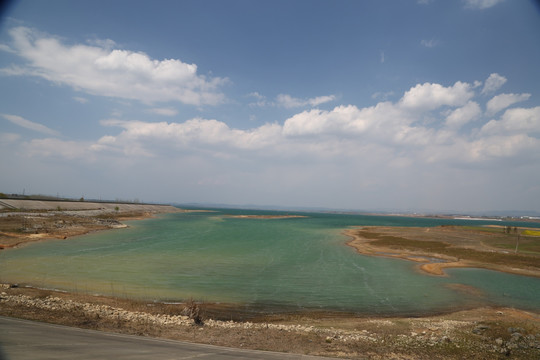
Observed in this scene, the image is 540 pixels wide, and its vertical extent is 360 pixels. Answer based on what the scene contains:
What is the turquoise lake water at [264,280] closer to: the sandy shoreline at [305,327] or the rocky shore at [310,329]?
the sandy shoreline at [305,327]

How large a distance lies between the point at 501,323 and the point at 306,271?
1636 cm

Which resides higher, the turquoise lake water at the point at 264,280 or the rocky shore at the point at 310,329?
the rocky shore at the point at 310,329

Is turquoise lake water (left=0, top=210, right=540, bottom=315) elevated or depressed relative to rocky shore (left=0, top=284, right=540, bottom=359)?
depressed

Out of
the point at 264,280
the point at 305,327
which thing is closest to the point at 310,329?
the point at 305,327

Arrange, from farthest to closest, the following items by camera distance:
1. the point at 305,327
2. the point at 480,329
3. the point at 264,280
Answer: the point at 264,280 < the point at 305,327 < the point at 480,329

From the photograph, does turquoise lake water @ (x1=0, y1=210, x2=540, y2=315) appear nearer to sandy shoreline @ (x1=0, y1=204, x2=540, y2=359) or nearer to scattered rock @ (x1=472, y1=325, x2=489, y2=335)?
sandy shoreline @ (x1=0, y1=204, x2=540, y2=359)

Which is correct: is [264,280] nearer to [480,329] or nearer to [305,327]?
[305,327]

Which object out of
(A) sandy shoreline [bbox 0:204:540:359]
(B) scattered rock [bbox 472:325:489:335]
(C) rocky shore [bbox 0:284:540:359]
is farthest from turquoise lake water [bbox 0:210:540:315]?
(B) scattered rock [bbox 472:325:489:335]

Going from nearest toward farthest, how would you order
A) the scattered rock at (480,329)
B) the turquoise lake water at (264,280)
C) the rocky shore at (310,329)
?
the rocky shore at (310,329), the scattered rock at (480,329), the turquoise lake water at (264,280)

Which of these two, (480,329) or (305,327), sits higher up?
(480,329)

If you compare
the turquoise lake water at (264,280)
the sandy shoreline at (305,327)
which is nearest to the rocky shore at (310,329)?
the sandy shoreline at (305,327)

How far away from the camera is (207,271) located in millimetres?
25469

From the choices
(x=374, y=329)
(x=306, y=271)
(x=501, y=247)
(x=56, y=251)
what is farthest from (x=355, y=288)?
(x=501, y=247)

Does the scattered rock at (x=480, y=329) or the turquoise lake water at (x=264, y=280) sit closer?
the scattered rock at (x=480, y=329)
